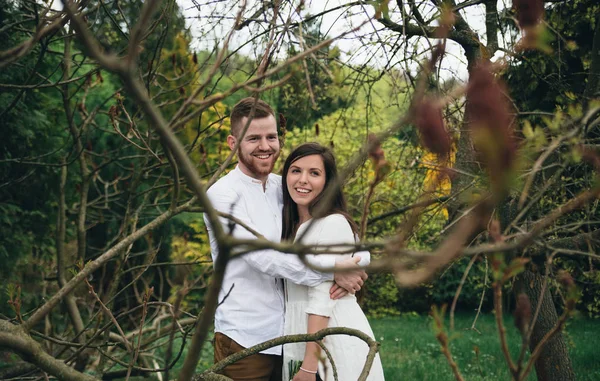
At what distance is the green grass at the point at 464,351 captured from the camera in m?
6.17

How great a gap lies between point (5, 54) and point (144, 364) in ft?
11.3

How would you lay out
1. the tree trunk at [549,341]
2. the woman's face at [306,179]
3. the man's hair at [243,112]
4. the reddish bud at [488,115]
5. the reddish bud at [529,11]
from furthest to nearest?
the tree trunk at [549,341], the man's hair at [243,112], the woman's face at [306,179], the reddish bud at [529,11], the reddish bud at [488,115]

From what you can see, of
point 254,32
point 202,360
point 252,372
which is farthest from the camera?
point 202,360

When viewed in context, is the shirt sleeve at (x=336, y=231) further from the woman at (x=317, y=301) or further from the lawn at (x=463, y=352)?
the lawn at (x=463, y=352)

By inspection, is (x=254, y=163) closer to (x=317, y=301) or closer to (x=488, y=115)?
(x=317, y=301)

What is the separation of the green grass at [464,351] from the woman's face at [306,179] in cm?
247

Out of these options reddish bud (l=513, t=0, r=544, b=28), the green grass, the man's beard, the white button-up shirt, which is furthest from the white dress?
the green grass

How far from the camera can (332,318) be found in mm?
2727

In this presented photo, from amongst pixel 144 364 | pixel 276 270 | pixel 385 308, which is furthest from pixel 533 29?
pixel 385 308

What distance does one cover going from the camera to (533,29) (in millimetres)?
767

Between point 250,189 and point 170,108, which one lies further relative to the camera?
point 170,108

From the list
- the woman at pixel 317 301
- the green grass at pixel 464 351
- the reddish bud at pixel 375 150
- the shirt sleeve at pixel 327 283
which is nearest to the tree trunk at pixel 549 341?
the green grass at pixel 464 351

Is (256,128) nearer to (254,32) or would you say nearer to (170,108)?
(254,32)

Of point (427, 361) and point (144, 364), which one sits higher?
point (144, 364)
